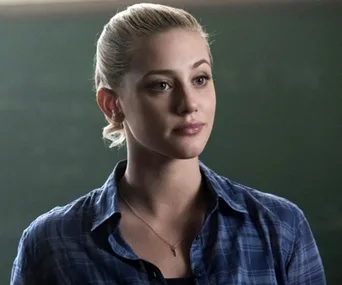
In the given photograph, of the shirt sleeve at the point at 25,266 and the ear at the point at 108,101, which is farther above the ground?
the ear at the point at 108,101

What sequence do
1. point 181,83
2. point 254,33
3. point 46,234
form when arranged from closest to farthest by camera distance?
point 181,83 → point 46,234 → point 254,33

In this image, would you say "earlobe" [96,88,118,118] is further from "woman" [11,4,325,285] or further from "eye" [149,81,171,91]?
"eye" [149,81,171,91]

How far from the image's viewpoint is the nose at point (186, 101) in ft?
2.95

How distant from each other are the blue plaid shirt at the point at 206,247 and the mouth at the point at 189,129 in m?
0.17

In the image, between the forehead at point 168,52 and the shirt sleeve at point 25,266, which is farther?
the shirt sleeve at point 25,266

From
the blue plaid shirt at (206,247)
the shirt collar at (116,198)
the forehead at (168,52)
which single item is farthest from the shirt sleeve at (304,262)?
the forehead at (168,52)

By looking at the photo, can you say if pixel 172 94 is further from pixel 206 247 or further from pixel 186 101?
pixel 206 247

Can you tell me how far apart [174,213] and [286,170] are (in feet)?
1.81

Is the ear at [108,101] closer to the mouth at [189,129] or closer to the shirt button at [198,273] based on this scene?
the mouth at [189,129]

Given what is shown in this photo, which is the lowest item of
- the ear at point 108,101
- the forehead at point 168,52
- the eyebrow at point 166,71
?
the ear at point 108,101

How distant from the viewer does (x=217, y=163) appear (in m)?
1.50

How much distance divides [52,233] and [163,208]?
22cm

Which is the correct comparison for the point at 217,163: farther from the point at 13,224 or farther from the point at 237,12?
the point at 13,224

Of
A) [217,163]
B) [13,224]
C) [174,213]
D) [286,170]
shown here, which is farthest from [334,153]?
[13,224]
